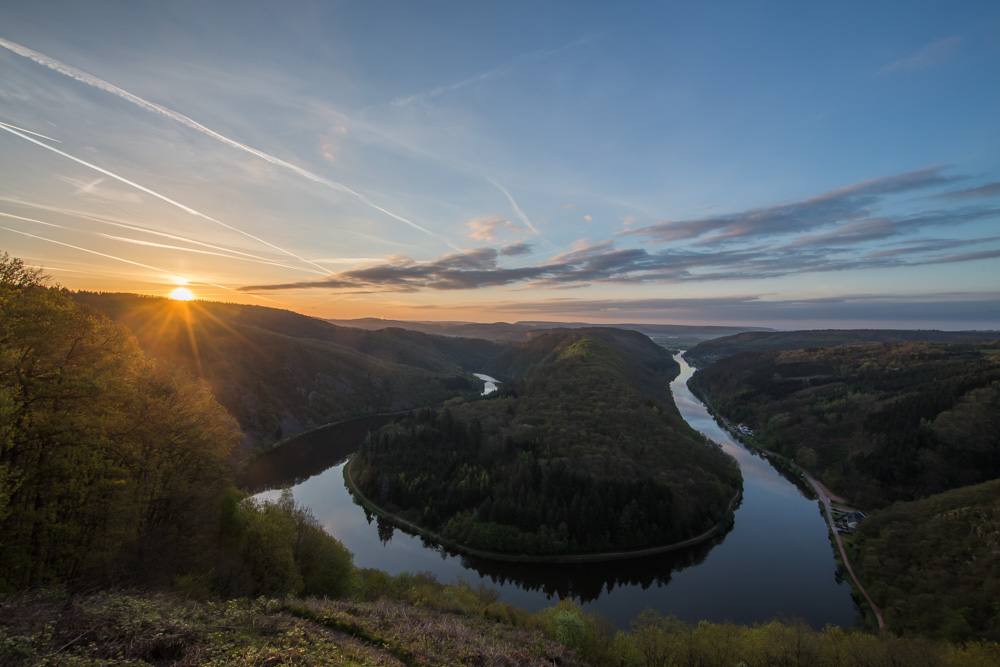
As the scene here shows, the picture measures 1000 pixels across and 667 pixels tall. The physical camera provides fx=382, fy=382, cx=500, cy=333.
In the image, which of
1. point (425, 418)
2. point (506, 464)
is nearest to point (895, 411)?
point (506, 464)

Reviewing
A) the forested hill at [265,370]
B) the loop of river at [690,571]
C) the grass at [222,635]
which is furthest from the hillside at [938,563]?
the forested hill at [265,370]

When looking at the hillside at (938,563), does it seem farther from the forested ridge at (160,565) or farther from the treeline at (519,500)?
the treeline at (519,500)

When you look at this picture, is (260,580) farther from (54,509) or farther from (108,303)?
(108,303)

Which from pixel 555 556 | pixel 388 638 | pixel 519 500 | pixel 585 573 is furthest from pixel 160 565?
pixel 585 573

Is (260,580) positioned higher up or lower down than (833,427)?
higher up

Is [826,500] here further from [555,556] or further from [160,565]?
[160,565]

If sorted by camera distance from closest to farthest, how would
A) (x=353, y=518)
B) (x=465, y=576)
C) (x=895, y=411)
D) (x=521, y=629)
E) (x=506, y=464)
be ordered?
(x=521, y=629) < (x=465, y=576) < (x=353, y=518) < (x=506, y=464) < (x=895, y=411)
